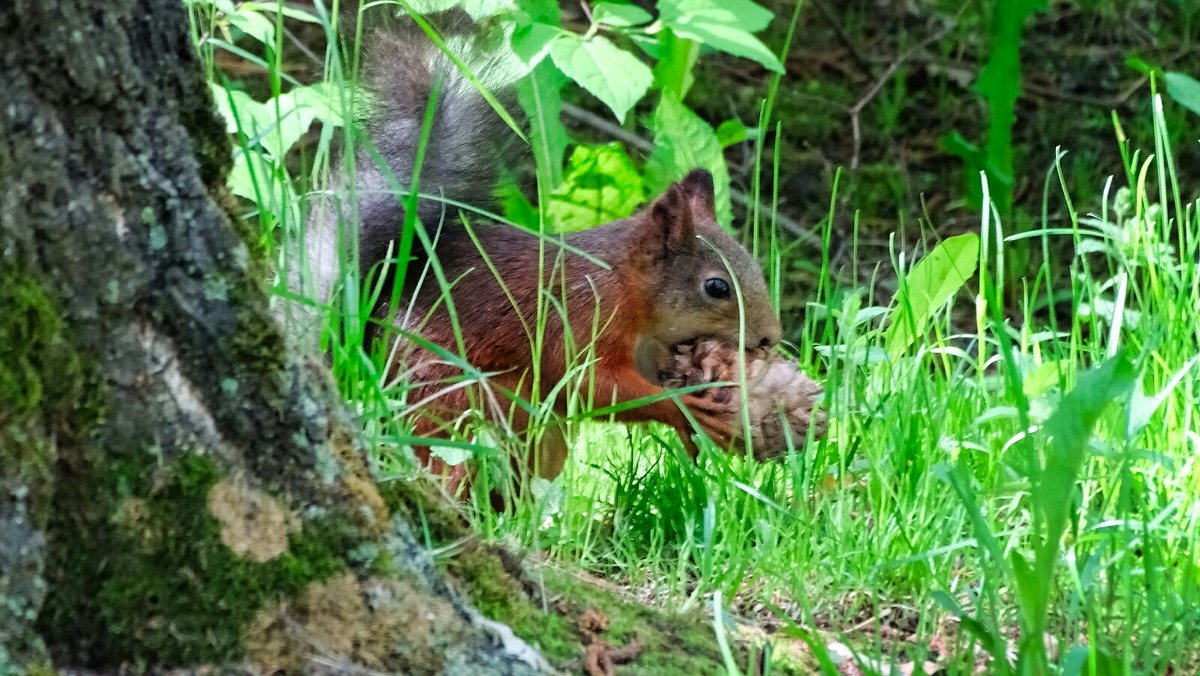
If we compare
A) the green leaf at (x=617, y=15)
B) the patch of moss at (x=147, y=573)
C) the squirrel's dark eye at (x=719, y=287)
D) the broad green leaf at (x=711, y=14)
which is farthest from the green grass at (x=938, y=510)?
the green leaf at (x=617, y=15)

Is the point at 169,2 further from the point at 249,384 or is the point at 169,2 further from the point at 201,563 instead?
the point at 201,563

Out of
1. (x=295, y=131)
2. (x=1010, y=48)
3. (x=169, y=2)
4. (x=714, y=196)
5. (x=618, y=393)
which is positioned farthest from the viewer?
→ (x=1010, y=48)

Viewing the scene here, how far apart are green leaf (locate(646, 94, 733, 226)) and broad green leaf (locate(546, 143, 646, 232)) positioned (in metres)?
0.09

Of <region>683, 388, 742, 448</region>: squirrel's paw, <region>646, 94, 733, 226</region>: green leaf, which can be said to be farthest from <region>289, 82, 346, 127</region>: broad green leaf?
<region>646, 94, 733, 226</region>: green leaf

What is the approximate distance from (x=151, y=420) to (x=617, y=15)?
141cm

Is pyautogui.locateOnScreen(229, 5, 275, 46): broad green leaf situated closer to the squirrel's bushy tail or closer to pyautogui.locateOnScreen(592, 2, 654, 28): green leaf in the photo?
the squirrel's bushy tail

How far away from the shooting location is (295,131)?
188 cm

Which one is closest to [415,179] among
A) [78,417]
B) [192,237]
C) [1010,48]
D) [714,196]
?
[192,237]

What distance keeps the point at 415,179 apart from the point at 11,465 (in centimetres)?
63

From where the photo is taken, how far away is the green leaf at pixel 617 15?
7.12ft

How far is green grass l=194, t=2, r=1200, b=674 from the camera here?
1142 millimetres

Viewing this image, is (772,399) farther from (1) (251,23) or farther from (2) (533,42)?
(1) (251,23)

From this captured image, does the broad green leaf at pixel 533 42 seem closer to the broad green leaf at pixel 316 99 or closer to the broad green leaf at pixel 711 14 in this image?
the broad green leaf at pixel 711 14

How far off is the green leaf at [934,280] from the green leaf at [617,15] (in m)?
0.61
